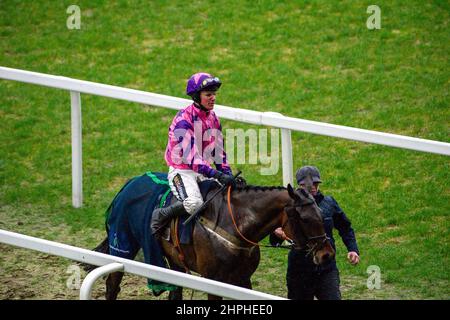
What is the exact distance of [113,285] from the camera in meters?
7.86

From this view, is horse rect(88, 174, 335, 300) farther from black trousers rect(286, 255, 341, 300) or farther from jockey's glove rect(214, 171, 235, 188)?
black trousers rect(286, 255, 341, 300)

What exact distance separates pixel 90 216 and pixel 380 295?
2854 millimetres

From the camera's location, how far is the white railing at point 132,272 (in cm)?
540

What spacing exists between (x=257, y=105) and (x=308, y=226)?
4559mm

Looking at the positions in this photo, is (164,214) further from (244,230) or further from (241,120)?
(241,120)

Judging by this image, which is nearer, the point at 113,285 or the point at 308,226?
the point at 308,226

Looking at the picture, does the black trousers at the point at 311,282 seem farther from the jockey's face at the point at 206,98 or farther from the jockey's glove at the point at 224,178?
the jockey's face at the point at 206,98

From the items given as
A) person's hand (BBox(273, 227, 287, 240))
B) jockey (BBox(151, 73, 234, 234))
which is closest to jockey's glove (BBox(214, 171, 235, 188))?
jockey (BBox(151, 73, 234, 234))

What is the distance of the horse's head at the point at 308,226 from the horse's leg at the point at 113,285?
1.52 m

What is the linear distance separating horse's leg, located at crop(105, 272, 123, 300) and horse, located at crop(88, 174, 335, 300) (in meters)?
0.47

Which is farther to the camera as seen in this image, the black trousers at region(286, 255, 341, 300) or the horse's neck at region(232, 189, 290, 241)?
the black trousers at region(286, 255, 341, 300)

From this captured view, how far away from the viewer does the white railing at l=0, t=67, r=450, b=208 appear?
771 centimetres

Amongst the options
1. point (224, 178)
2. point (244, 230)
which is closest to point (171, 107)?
point (224, 178)

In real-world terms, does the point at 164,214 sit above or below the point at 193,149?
below
